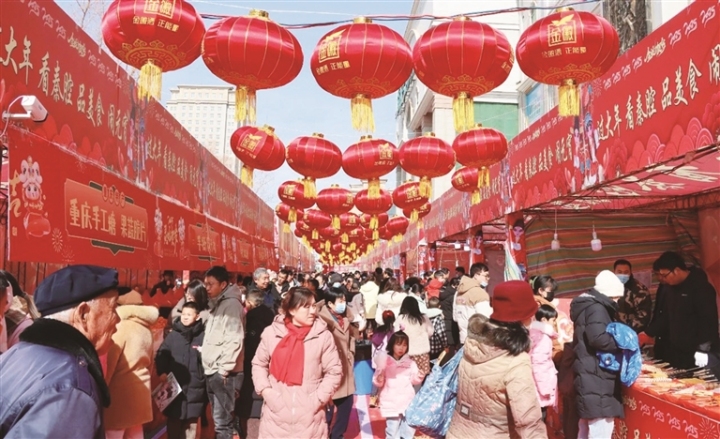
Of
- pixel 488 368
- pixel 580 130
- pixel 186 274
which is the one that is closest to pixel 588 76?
pixel 580 130

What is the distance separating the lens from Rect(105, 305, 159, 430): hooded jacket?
10.5 ft

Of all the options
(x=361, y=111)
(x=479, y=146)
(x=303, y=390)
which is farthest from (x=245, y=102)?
(x=479, y=146)

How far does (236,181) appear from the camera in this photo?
1362cm

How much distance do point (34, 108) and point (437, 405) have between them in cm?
346

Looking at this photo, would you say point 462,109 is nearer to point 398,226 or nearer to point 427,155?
point 427,155

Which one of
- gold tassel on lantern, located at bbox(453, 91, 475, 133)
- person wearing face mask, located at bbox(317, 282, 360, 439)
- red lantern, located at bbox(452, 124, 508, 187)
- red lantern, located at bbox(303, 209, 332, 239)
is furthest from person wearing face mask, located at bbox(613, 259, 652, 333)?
red lantern, located at bbox(303, 209, 332, 239)

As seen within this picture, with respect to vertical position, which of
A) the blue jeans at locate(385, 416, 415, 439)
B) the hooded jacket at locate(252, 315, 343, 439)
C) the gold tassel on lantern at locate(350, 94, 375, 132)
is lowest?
the blue jeans at locate(385, 416, 415, 439)

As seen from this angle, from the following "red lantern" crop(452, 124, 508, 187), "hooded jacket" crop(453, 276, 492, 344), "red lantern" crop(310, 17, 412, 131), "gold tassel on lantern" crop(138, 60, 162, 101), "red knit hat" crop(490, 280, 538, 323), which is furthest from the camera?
Result: "red lantern" crop(452, 124, 508, 187)

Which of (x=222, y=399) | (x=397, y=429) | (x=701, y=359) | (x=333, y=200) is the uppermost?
(x=333, y=200)

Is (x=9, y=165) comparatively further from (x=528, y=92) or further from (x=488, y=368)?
(x=528, y=92)

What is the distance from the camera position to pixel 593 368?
419 centimetres

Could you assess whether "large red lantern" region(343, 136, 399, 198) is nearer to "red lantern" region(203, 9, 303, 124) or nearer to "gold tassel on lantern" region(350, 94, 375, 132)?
"gold tassel on lantern" region(350, 94, 375, 132)

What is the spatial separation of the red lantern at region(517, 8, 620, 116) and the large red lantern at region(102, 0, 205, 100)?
10.5 feet

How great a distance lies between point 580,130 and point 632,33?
6.89 metres
